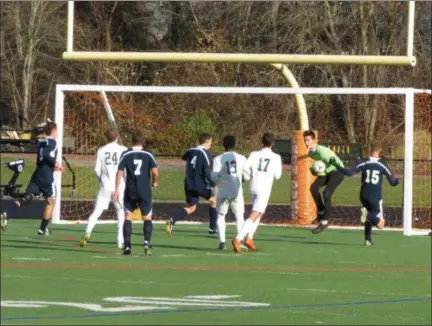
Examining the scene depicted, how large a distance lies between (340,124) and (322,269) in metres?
30.5

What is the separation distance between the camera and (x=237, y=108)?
4441 centimetres

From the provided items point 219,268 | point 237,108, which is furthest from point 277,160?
point 237,108

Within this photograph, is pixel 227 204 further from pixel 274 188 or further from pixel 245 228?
pixel 274 188

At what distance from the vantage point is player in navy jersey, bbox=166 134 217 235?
22.4 metres

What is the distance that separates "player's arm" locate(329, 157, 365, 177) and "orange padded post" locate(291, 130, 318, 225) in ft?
12.7

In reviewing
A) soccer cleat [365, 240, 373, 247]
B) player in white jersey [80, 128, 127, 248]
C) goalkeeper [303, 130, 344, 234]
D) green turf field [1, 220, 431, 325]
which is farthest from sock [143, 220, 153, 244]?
goalkeeper [303, 130, 344, 234]

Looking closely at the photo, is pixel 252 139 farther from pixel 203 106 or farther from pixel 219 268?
pixel 219 268

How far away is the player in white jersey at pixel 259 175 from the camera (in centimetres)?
1997

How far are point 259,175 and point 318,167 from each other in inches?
134

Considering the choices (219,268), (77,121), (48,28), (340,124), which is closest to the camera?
(219,268)

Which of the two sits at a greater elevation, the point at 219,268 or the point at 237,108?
the point at 237,108

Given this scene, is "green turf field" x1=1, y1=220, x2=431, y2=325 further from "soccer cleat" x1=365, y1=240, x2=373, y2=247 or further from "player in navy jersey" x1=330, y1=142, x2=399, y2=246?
"player in navy jersey" x1=330, y1=142, x2=399, y2=246

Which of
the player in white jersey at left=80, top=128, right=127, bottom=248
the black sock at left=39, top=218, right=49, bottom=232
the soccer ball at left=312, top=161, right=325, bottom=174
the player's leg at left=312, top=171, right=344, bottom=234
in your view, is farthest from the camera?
the player's leg at left=312, top=171, right=344, bottom=234

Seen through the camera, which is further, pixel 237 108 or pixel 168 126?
pixel 237 108
